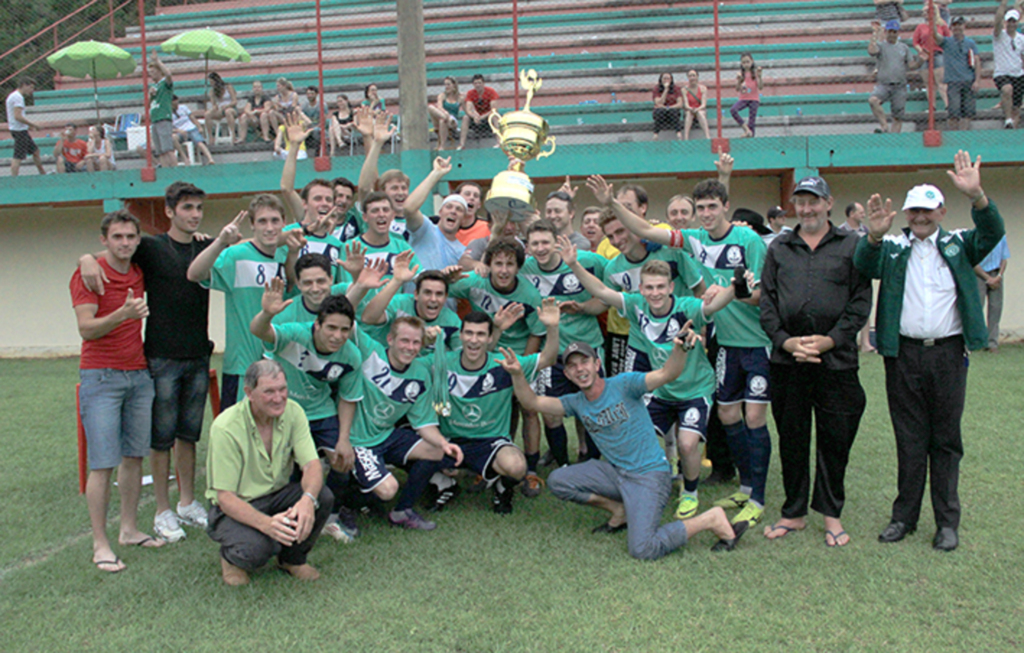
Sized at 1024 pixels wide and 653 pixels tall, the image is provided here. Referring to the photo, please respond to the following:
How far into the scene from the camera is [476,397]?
5.08 m

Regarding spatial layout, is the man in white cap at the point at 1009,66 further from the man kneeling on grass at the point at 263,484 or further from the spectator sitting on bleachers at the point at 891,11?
the man kneeling on grass at the point at 263,484

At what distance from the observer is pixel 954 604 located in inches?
140

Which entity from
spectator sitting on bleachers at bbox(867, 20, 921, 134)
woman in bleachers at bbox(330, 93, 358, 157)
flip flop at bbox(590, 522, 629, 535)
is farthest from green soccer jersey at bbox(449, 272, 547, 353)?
spectator sitting on bleachers at bbox(867, 20, 921, 134)

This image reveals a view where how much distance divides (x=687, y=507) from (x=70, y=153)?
13.3 meters

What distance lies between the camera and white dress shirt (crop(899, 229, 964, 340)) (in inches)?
161

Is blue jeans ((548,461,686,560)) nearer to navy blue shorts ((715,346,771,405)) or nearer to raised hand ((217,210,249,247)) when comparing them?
navy blue shorts ((715,346,771,405))

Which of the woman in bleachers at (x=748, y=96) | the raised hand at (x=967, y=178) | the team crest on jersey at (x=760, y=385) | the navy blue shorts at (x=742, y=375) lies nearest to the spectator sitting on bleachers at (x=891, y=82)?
the woman in bleachers at (x=748, y=96)

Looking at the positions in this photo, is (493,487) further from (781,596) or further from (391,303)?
(781,596)

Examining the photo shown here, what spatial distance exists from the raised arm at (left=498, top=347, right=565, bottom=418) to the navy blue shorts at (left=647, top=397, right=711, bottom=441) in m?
0.64

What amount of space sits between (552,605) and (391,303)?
240 centimetres

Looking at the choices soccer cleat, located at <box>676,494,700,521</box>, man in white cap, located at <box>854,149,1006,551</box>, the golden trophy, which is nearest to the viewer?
man in white cap, located at <box>854,149,1006,551</box>

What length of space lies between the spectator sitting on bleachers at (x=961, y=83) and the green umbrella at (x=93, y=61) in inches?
568

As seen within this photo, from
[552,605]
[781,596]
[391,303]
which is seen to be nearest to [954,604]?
[781,596]

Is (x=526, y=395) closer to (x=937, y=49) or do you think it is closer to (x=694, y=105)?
(x=694, y=105)
